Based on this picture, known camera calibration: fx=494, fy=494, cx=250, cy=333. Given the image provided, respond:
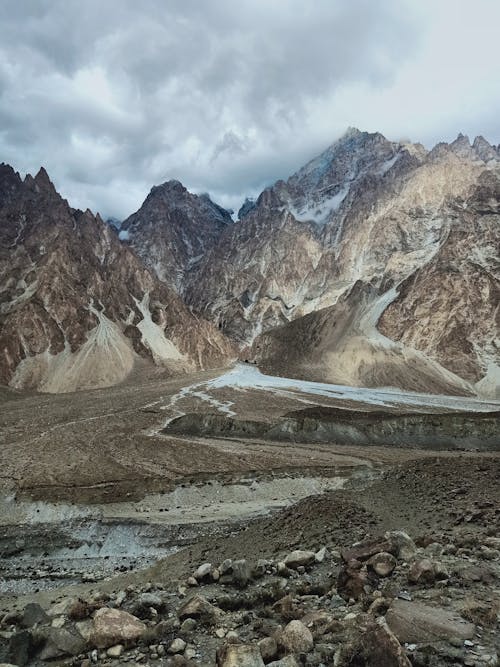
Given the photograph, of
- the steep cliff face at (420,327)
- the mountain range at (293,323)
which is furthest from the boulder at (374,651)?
the steep cliff face at (420,327)

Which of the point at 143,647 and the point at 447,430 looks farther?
the point at 447,430

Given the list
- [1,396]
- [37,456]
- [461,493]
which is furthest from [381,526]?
[1,396]

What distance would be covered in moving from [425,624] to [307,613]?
7.88ft

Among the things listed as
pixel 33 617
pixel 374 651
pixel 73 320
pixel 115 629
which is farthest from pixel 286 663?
pixel 73 320

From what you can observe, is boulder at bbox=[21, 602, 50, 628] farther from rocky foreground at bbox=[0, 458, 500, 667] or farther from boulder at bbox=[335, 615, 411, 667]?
boulder at bbox=[335, 615, 411, 667]

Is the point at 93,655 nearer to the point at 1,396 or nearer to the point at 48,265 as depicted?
the point at 1,396

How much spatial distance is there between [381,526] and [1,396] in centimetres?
10612

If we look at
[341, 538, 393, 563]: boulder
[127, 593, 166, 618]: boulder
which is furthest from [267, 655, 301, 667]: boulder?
[341, 538, 393, 563]: boulder

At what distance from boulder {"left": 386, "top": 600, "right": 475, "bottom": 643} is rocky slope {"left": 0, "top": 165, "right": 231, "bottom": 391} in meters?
130

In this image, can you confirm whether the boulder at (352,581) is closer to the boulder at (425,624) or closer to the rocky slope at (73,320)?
the boulder at (425,624)

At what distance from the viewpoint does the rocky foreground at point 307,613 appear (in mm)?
6965

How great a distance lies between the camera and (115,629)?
8844mm

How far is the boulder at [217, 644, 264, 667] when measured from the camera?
693 cm

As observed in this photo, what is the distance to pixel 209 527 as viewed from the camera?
24.9 metres
